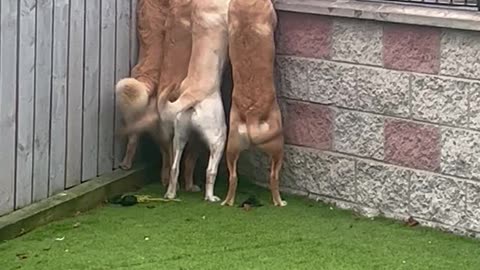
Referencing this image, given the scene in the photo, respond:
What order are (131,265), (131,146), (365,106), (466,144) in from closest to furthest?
(131,265) → (466,144) → (365,106) → (131,146)

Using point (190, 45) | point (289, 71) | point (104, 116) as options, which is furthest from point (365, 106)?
point (104, 116)

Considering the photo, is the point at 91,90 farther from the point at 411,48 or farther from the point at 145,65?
the point at 411,48

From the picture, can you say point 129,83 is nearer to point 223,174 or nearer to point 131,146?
point 131,146

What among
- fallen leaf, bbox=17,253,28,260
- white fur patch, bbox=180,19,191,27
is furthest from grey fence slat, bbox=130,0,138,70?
fallen leaf, bbox=17,253,28,260

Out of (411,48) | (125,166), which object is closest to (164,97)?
(125,166)

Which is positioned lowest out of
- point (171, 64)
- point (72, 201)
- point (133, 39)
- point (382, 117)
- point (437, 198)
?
point (72, 201)

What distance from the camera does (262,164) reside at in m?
6.26

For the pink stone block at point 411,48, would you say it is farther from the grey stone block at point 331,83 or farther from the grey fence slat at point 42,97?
the grey fence slat at point 42,97

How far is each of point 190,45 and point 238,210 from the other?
0.95 m

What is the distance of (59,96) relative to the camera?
5586 millimetres

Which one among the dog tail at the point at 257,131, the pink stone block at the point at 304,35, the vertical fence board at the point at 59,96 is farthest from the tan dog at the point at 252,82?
the vertical fence board at the point at 59,96

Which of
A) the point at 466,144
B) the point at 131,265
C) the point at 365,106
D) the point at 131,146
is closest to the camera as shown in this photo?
the point at 131,265

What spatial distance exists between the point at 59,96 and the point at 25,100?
0.30m

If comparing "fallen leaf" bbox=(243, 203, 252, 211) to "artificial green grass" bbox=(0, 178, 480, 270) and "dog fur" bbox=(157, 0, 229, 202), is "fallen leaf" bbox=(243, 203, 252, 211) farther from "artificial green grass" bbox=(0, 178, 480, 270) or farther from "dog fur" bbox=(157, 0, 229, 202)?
"dog fur" bbox=(157, 0, 229, 202)
